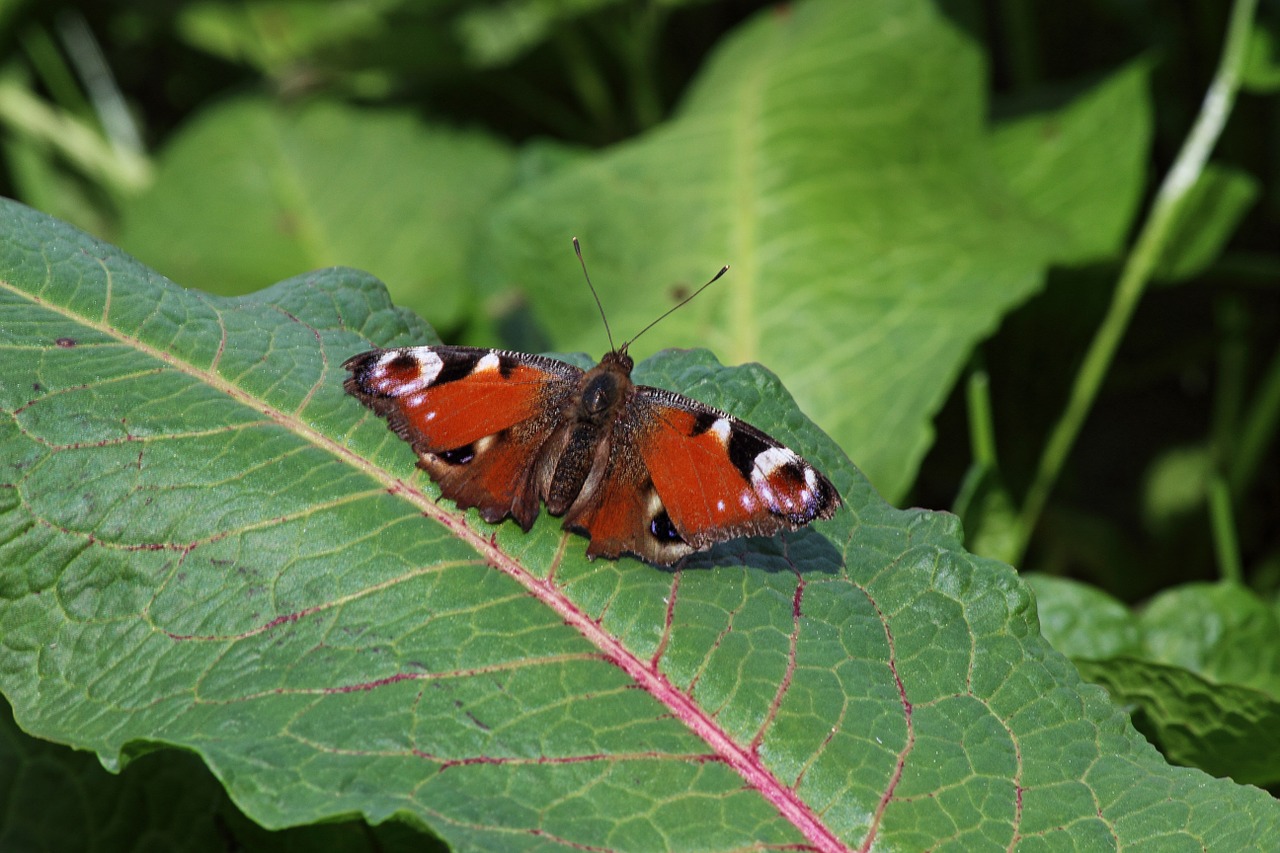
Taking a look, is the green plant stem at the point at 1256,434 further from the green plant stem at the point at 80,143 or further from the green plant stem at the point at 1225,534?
the green plant stem at the point at 80,143

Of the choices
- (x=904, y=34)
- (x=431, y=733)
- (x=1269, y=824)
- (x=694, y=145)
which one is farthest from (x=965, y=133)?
(x=431, y=733)

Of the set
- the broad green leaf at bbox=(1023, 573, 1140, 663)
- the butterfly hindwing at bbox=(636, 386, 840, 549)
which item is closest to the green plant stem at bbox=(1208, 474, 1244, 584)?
the broad green leaf at bbox=(1023, 573, 1140, 663)

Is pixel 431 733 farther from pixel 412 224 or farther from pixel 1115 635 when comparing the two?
pixel 412 224

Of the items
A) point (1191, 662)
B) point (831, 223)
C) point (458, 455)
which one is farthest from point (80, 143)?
point (1191, 662)

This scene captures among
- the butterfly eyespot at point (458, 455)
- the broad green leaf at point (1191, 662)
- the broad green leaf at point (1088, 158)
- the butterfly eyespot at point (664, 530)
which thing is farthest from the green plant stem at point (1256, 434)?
the butterfly eyespot at point (458, 455)

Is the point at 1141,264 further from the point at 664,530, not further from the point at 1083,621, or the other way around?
the point at 664,530
